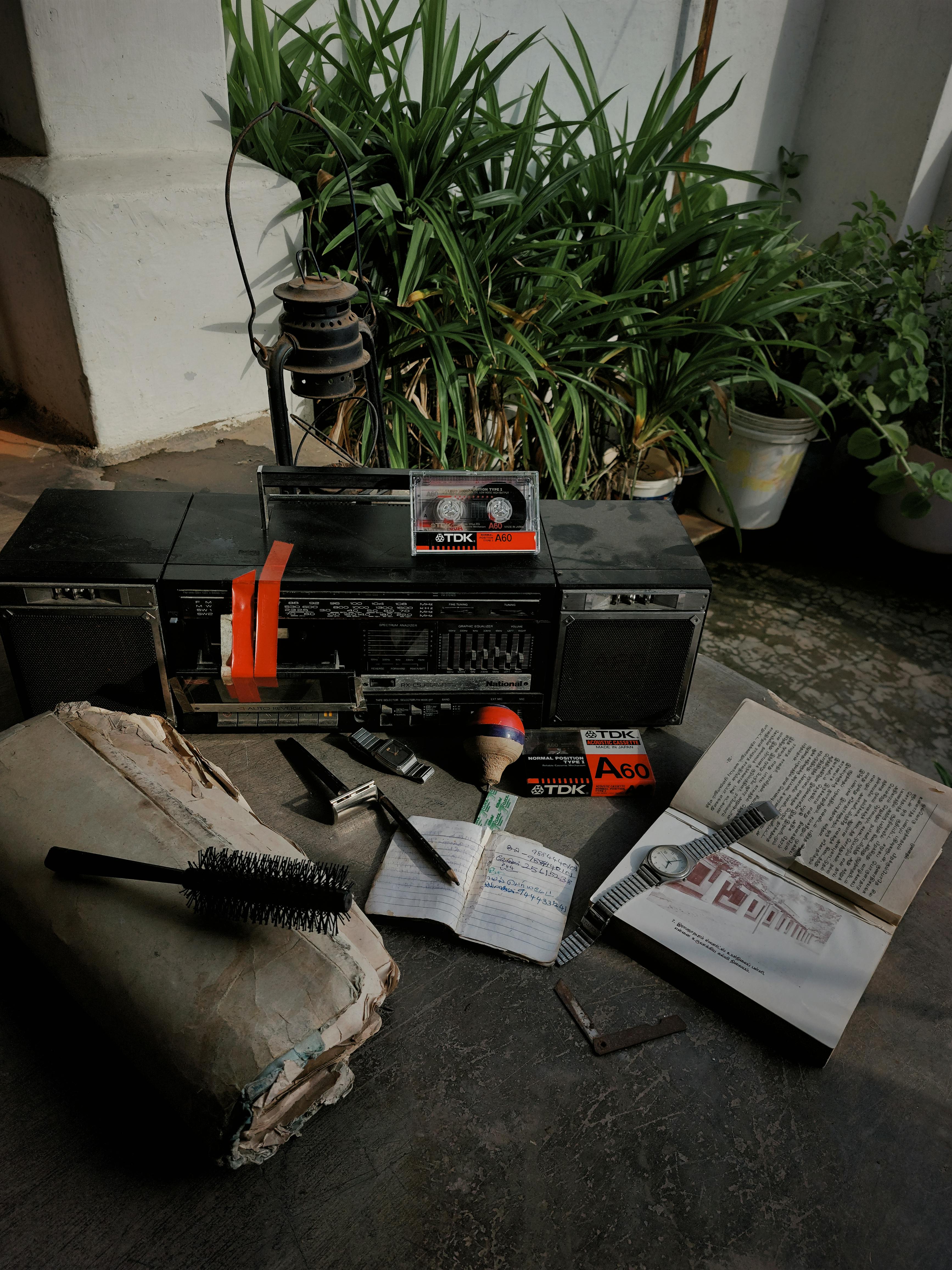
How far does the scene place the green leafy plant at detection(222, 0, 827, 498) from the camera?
→ 6.72 ft

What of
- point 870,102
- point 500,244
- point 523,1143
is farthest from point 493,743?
point 870,102

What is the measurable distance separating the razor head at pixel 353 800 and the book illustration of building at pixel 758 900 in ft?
1.33

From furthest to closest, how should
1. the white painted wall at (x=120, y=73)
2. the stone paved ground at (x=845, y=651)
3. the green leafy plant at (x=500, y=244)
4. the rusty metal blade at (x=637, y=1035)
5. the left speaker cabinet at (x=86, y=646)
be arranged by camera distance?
the stone paved ground at (x=845, y=651) → the green leafy plant at (x=500, y=244) → the white painted wall at (x=120, y=73) → the left speaker cabinet at (x=86, y=646) → the rusty metal blade at (x=637, y=1035)

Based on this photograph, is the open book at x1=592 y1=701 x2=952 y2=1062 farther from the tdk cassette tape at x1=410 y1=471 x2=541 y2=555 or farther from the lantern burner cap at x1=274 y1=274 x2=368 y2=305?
the lantern burner cap at x1=274 y1=274 x2=368 y2=305

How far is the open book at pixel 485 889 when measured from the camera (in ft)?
3.34

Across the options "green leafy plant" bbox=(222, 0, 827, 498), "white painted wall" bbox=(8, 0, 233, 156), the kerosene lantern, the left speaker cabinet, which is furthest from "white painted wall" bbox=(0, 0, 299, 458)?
the left speaker cabinet

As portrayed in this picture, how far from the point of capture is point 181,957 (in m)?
0.79

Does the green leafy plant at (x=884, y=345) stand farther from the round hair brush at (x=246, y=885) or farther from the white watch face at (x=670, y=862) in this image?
the round hair brush at (x=246, y=885)

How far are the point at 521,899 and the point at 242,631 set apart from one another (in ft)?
1.65

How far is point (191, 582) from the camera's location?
1.13 metres

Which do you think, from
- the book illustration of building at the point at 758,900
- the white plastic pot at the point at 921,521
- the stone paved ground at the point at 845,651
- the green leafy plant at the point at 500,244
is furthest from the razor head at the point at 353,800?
the white plastic pot at the point at 921,521

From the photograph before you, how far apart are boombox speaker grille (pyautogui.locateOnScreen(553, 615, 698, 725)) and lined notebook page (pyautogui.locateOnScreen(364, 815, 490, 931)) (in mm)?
258

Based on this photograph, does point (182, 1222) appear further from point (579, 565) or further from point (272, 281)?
point (272, 281)

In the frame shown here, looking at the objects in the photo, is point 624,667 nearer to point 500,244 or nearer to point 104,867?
point 104,867
